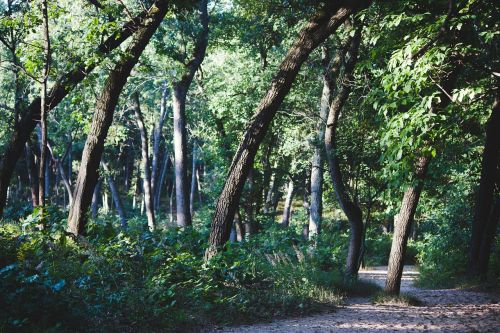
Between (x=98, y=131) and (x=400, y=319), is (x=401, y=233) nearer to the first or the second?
(x=400, y=319)

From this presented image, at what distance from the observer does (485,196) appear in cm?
1238

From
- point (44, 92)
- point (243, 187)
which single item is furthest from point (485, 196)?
point (44, 92)

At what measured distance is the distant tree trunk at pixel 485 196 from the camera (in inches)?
450

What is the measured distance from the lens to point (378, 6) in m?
9.37

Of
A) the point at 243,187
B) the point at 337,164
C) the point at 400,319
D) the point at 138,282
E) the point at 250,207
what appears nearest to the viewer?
the point at 138,282

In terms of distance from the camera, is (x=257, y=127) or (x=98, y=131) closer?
(x=257, y=127)

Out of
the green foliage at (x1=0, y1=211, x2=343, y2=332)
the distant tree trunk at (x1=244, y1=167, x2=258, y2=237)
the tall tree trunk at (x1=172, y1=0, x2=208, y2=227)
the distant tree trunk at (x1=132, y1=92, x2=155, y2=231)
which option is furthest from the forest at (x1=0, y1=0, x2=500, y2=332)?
the distant tree trunk at (x1=132, y1=92, x2=155, y2=231)

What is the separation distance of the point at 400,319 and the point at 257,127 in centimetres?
404

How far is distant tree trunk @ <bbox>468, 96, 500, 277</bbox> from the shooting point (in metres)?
11.4

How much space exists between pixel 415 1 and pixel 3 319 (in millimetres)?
7571

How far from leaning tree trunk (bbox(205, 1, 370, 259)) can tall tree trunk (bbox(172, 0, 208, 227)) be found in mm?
7343

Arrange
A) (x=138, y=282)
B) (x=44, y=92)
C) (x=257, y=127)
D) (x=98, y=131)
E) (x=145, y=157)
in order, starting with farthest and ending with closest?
1. (x=145, y=157)
2. (x=44, y=92)
3. (x=98, y=131)
4. (x=257, y=127)
5. (x=138, y=282)

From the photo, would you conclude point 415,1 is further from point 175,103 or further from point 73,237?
point 175,103

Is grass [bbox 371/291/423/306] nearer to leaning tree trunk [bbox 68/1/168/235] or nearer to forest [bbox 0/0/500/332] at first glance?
forest [bbox 0/0/500/332]
